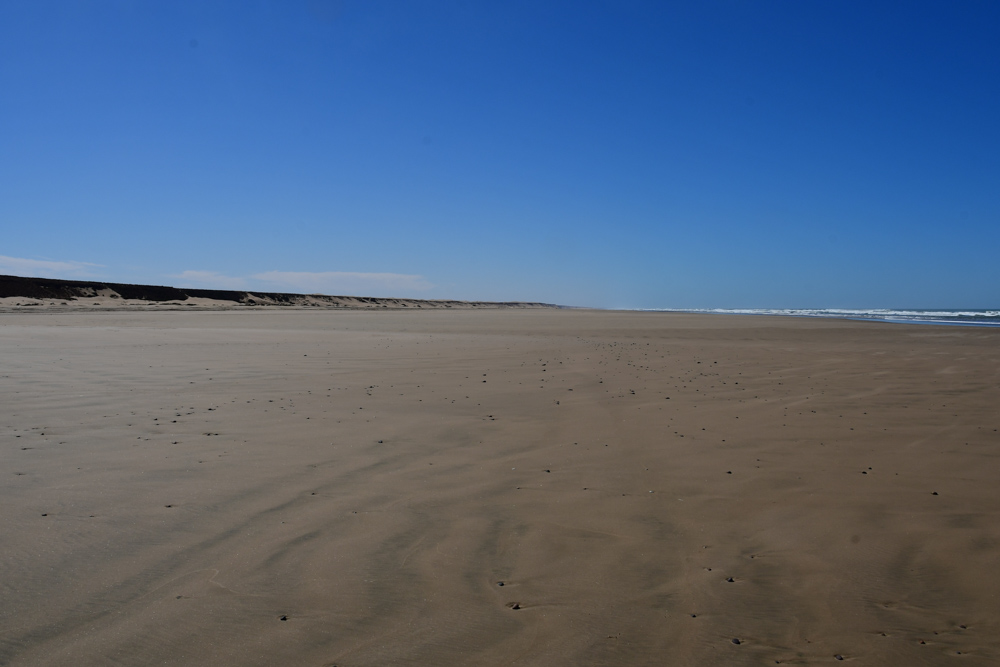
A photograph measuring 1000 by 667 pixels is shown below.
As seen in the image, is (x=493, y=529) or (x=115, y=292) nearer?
(x=493, y=529)

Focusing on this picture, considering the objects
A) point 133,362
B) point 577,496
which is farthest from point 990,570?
point 133,362

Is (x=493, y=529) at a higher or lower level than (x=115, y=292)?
lower

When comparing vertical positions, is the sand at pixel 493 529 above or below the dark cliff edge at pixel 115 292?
below

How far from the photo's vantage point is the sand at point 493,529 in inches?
95.7

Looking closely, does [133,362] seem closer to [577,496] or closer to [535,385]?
[535,385]

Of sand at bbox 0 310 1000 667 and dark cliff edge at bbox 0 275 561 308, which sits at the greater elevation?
dark cliff edge at bbox 0 275 561 308

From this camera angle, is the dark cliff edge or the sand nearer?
the sand

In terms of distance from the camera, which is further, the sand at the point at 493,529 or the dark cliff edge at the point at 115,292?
the dark cliff edge at the point at 115,292

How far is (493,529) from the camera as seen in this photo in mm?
3498

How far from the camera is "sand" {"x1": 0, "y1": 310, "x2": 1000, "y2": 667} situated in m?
2.43

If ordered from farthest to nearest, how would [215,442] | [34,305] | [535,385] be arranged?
[34,305], [535,385], [215,442]

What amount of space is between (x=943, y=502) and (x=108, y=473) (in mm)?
6374

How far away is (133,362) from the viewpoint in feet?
34.6

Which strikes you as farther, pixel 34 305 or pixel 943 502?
pixel 34 305
